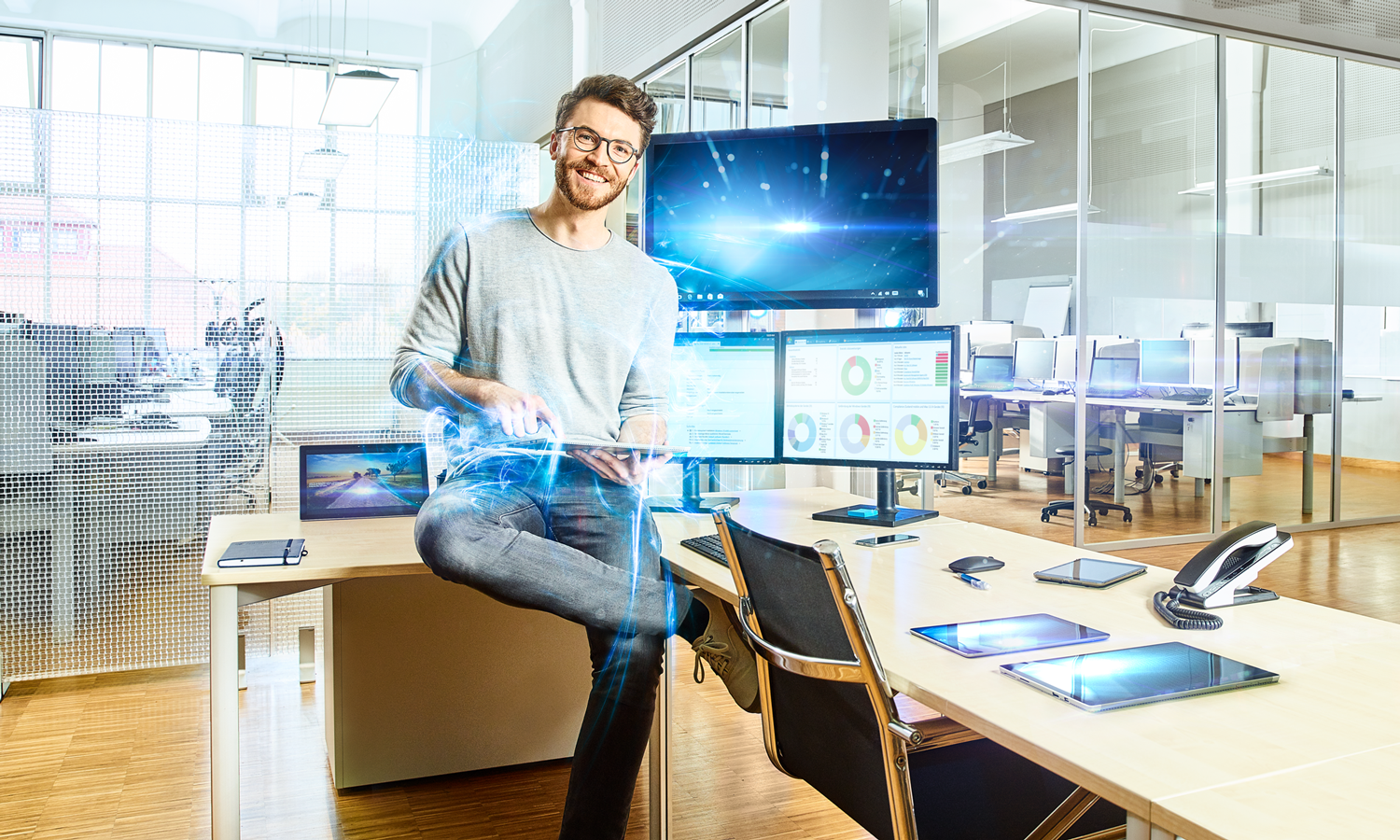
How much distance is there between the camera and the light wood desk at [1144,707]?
912 mm

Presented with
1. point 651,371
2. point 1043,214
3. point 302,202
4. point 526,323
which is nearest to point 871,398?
point 651,371

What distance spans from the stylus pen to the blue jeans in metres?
0.53

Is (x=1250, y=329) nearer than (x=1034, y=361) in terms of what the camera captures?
Yes

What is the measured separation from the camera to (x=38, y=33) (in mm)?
9297

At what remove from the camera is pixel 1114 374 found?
5.88 meters

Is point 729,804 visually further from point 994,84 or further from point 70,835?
point 994,84

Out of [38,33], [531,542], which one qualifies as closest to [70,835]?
[531,542]

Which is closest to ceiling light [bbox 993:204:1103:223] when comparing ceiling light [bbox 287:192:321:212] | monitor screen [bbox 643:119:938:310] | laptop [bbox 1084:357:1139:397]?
laptop [bbox 1084:357:1139:397]

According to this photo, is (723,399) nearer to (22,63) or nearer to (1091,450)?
(1091,450)

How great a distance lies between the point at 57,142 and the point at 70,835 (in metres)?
2.33

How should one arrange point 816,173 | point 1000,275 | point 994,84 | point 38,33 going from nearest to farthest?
point 816,173 < point 994,84 < point 1000,275 < point 38,33

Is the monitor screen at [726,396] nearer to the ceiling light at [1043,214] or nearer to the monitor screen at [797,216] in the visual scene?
the monitor screen at [797,216]

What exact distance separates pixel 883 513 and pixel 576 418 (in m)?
0.79

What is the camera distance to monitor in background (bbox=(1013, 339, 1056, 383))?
7.69m
